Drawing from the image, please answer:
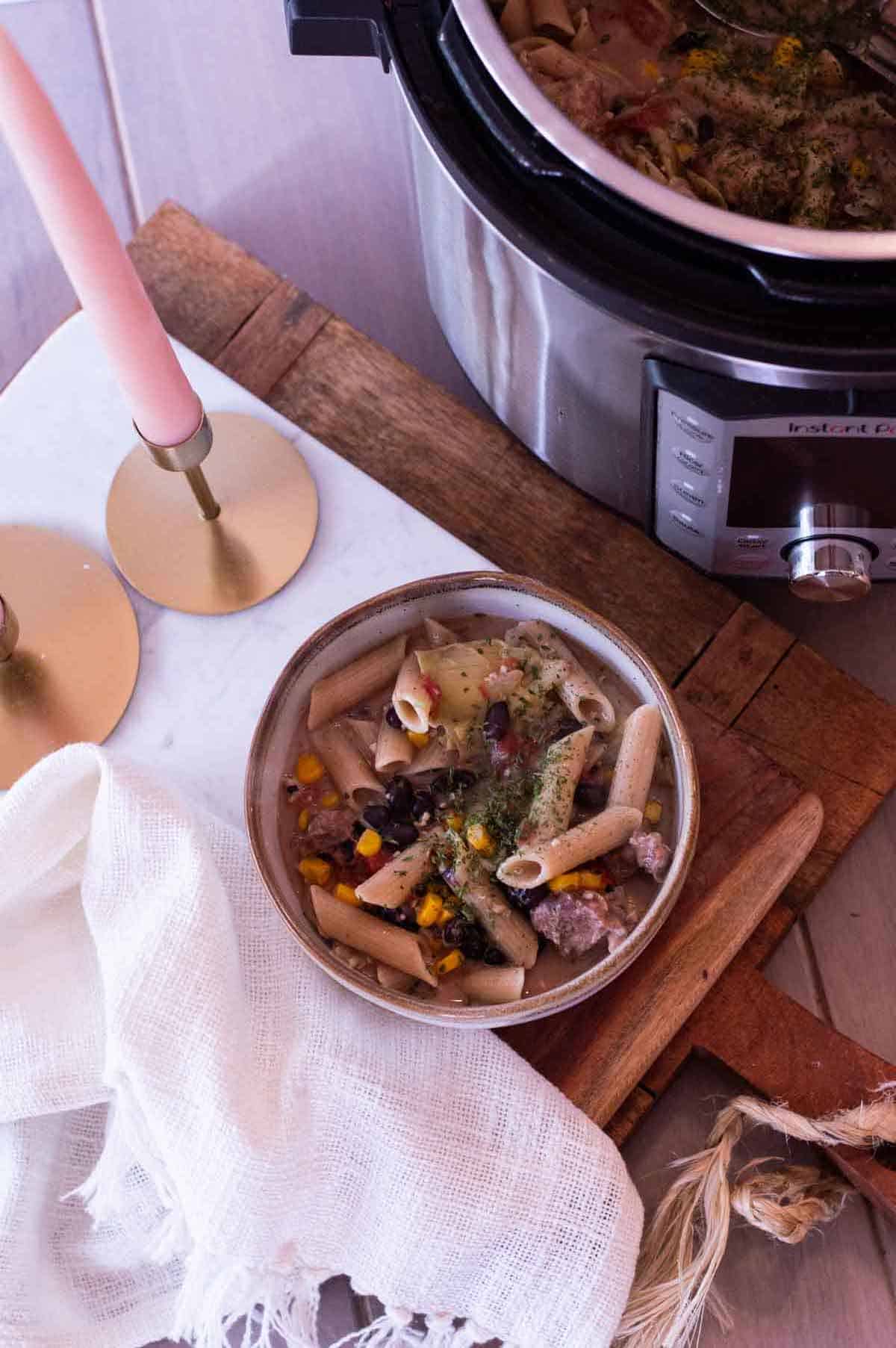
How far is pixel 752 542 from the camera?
37.1 inches

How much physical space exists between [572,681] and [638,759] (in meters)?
0.07

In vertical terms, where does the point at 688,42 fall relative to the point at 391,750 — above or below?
above

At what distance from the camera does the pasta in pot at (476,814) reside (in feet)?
2.83

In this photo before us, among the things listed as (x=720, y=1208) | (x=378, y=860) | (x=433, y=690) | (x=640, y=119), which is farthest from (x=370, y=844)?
(x=640, y=119)

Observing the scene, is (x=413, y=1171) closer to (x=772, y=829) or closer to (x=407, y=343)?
(x=772, y=829)

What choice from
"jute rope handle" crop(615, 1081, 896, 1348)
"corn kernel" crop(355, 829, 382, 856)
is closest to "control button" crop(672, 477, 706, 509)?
"corn kernel" crop(355, 829, 382, 856)

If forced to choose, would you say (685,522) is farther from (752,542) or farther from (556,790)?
(556,790)

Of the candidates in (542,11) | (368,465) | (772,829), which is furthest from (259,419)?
(772,829)

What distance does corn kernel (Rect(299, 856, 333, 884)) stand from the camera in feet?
2.95

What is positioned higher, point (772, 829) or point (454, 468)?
point (454, 468)

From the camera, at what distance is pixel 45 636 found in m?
1.00

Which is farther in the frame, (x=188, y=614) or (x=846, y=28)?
(x=188, y=614)

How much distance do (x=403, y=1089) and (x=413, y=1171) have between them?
0.17ft

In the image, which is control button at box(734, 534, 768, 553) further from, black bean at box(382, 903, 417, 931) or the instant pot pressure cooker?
black bean at box(382, 903, 417, 931)
